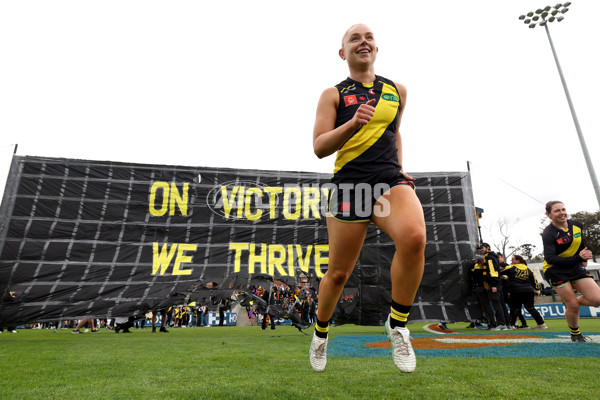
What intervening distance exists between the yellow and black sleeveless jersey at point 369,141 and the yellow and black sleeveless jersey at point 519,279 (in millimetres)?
8489

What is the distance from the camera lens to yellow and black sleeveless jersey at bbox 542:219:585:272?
484 cm

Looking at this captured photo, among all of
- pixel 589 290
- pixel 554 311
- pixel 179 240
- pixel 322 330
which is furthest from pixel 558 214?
pixel 554 311

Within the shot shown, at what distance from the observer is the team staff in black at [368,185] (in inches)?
87.2

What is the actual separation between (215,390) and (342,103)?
7.22 ft

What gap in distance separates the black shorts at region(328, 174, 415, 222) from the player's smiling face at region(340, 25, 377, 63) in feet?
3.09

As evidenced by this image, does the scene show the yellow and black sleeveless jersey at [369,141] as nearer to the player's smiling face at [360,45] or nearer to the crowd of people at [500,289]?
the player's smiling face at [360,45]

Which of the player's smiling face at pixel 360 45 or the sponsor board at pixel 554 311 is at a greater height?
the player's smiling face at pixel 360 45

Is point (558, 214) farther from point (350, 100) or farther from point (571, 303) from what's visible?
point (350, 100)

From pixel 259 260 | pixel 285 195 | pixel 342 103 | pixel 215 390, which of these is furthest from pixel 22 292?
pixel 342 103

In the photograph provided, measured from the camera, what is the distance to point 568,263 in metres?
4.84

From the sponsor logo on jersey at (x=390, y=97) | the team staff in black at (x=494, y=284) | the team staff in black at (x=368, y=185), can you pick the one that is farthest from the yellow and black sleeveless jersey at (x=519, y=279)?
the sponsor logo on jersey at (x=390, y=97)

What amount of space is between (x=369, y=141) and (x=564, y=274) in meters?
4.31

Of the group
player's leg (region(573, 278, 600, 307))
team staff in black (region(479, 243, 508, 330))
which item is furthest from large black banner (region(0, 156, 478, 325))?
player's leg (region(573, 278, 600, 307))

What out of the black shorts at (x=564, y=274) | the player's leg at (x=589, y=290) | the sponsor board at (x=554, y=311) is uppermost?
the black shorts at (x=564, y=274)
